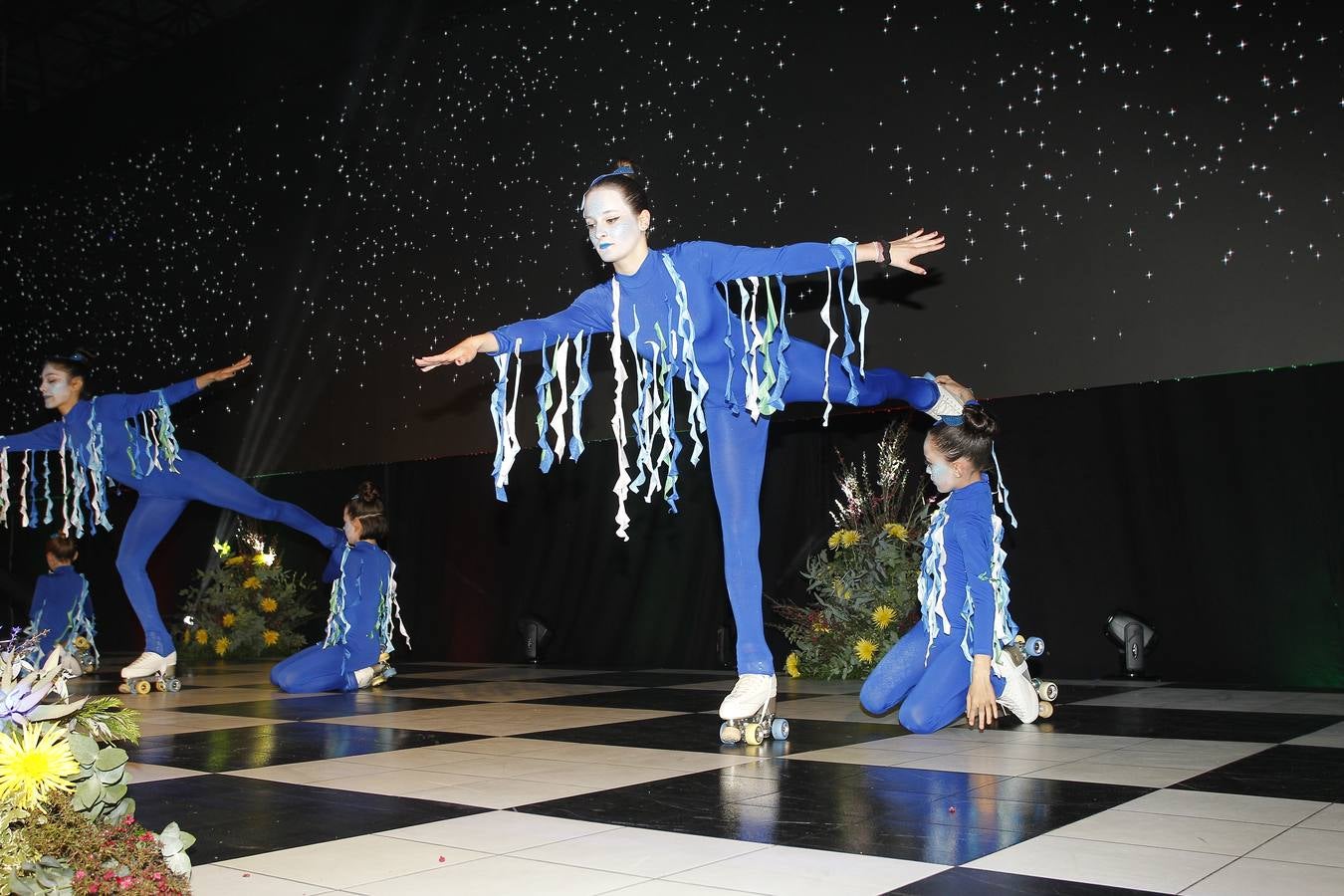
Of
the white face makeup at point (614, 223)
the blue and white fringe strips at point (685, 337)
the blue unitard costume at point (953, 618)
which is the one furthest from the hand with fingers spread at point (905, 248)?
the blue unitard costume at point (953, 618)

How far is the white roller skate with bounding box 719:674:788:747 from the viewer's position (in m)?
3.07

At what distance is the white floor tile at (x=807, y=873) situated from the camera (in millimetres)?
1616

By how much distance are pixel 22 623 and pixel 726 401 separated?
8.25 meters

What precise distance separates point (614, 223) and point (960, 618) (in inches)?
57.2

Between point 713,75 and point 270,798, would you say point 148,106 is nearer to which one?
point 713,75

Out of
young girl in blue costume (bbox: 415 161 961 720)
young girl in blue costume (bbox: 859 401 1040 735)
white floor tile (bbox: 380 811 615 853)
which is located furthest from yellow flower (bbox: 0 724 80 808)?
young girl in blue costume (bbox: 859 401 1040 735)

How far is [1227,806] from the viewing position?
83.7 inches

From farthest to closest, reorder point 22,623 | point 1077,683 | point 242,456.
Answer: point 22,623, point 242,456, point 1077,683

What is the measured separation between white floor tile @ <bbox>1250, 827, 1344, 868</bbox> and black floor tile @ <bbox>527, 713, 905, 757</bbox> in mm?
1283

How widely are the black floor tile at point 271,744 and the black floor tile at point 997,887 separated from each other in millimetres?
1823

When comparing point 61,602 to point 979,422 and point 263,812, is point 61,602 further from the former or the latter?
point 979,422

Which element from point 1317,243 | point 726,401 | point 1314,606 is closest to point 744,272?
point 726,401

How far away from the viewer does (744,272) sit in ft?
10.1

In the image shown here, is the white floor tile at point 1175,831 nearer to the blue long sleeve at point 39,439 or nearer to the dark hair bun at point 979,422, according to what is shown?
the dark hair bun at point 979,422
